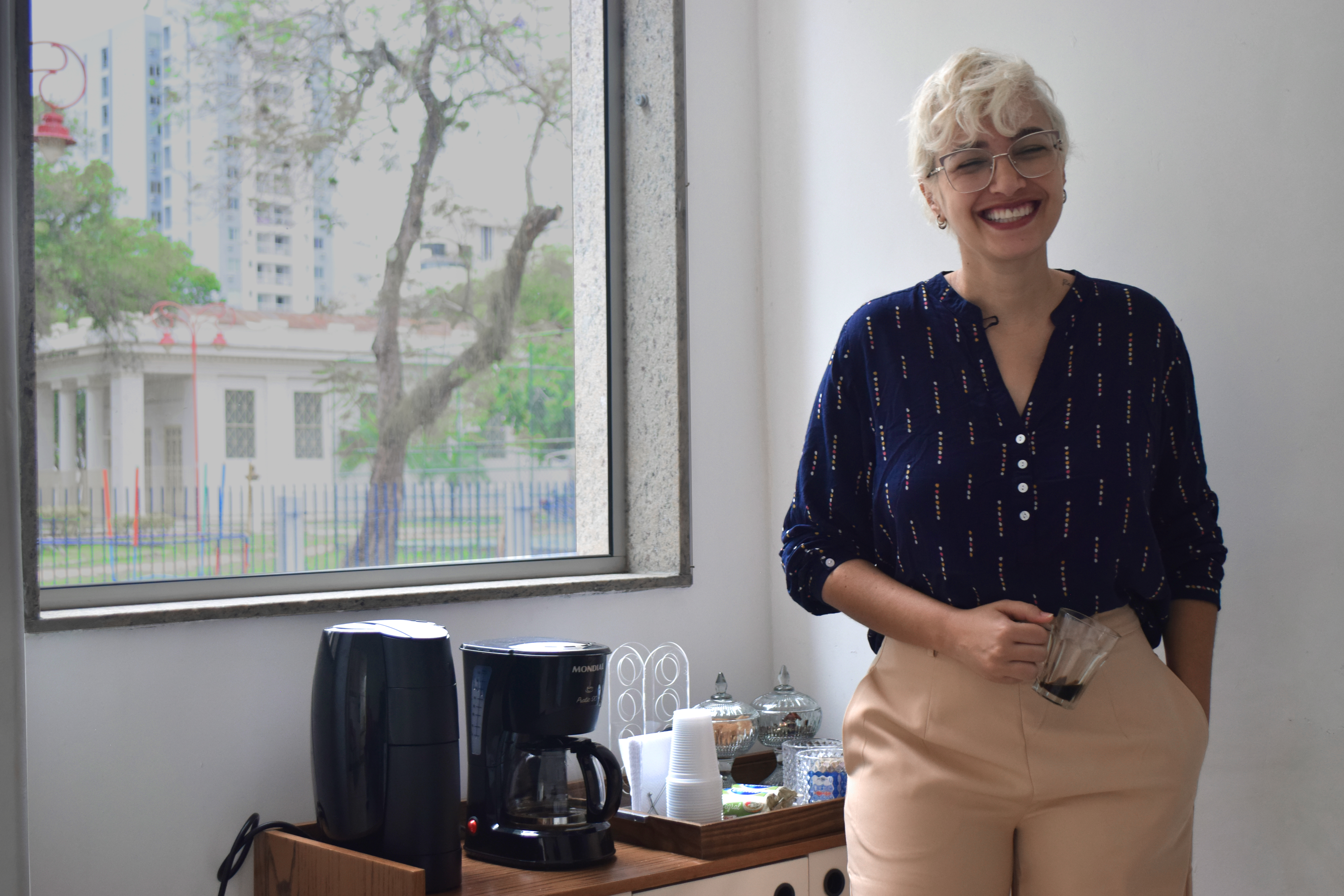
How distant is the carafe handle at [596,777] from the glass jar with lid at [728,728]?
35cm

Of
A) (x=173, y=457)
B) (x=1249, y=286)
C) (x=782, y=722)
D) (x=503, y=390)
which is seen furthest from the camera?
(x=503, y=390)

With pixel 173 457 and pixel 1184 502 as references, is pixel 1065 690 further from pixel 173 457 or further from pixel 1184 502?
pixel 173 457

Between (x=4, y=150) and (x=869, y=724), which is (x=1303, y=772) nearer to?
(x=869, y=724)

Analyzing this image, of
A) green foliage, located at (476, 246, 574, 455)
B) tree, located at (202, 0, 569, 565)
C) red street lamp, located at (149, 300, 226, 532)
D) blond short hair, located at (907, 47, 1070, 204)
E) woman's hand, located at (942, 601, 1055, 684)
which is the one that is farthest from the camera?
green foliage, located at (476, 246, 574, 455)

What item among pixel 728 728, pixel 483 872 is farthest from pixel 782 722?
pixel 483 872

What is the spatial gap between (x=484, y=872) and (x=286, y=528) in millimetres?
756

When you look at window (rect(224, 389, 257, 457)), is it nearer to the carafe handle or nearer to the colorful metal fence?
the colorful metal fence

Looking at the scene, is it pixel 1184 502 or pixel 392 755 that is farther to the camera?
pixel 392 755

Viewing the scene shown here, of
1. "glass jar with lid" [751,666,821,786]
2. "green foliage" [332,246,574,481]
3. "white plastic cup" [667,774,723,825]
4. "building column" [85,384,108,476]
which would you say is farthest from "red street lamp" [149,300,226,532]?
"glass jar with lid" [751,666,821,786]

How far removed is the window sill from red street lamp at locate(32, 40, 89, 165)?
0.73 metres

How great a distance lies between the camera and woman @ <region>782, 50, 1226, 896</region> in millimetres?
1139

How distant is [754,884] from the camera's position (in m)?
1.63

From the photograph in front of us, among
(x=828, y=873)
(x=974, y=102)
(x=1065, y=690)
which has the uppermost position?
(x=974, y=102)

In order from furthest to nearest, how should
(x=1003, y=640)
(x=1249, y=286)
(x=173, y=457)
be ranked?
(x=173, y=457)
(x=1249, y=286)
(x=1003, y=640)
